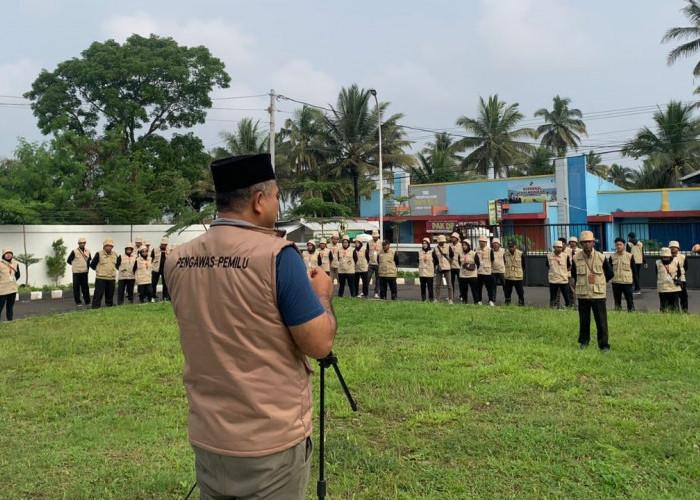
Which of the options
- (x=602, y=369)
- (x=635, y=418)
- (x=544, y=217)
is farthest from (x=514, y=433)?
(x=544, y=217)

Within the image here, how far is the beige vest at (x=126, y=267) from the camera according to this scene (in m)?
14.7

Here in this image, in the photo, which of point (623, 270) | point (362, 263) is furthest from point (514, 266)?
point (362, 263)

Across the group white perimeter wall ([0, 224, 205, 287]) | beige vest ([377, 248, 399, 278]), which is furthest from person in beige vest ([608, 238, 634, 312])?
white perimeter wall ([0, 224, 205, 287])

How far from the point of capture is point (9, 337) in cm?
947

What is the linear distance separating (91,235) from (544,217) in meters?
20.7

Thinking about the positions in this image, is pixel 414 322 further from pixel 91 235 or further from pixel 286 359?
pixel 91 235

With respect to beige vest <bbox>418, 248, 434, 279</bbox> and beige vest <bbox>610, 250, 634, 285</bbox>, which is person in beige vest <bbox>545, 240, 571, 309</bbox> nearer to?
beige vest <bbox>610, 250, 634, 285</bbox>

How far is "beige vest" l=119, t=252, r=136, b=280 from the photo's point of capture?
14.7 m

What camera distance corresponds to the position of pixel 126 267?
14.7m

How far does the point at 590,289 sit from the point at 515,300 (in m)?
6.95

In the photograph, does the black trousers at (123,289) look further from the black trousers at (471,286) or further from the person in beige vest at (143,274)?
the black trousers at (471,286)

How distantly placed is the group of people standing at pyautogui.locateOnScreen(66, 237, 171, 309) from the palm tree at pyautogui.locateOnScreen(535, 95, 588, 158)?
37.5 meters

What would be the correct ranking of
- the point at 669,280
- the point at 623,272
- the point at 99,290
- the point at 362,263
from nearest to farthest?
the point at 669,280, the point at 623,272, the point at 99,290, the point at 362,263

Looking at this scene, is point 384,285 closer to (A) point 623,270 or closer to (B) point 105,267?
(A) point 623,270
